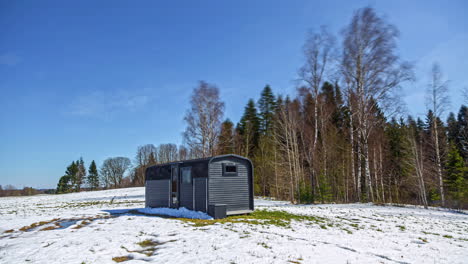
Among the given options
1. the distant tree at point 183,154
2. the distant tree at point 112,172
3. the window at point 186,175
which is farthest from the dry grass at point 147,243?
the distant tree at point 112,172

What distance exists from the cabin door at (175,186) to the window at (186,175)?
45 centimetres

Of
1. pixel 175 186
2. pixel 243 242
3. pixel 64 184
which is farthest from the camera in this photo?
pixel 64 184

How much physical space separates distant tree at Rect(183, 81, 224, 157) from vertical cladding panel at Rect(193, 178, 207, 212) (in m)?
9.32

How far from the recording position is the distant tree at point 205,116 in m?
22.1

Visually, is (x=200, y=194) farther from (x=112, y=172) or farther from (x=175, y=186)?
(x=112, y=172)

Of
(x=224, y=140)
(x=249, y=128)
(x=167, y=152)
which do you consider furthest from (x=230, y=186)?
(x=167, y=152)

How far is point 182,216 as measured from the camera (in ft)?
41.0

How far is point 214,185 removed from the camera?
475 inches

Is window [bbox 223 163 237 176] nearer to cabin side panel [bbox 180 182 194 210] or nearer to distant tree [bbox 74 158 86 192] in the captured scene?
cabin side panel [bbox 180 182 194 210]

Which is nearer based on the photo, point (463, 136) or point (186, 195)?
point (186, 195)

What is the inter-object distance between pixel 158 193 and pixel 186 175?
329cm

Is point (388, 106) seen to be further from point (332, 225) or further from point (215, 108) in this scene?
point (215, 108)

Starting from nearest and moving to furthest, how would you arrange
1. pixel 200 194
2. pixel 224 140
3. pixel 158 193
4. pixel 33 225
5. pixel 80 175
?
pixel 33 225 → pixel 200 194 → pixel 158 193 → pixel 224 140 → pixel 80 175

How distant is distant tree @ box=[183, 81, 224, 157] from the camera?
2208cm
